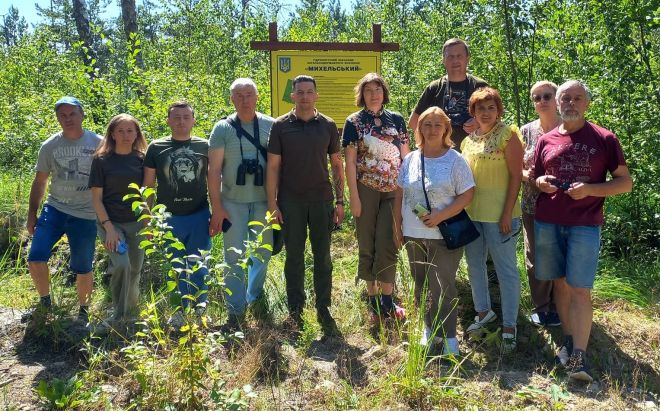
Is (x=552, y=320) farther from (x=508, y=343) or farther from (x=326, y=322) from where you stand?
(x=326, y=322)

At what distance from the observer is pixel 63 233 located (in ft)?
15.6

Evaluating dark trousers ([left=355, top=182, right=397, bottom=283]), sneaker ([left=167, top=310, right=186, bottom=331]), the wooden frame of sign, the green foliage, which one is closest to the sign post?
the wooden frame of sign

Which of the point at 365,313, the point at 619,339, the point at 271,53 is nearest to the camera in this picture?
the point at 619,339

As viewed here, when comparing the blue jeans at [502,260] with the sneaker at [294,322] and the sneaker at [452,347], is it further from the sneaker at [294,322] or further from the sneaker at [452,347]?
the sneaker at [294,322]

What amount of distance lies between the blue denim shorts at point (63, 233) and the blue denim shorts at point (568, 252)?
3.66 m

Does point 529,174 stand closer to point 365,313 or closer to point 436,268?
point 436,268

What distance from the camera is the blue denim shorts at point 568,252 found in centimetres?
382

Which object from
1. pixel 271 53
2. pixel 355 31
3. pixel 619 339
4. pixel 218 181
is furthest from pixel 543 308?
pixel 355 31

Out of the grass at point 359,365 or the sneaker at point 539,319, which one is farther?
the sneaker at point 539,319

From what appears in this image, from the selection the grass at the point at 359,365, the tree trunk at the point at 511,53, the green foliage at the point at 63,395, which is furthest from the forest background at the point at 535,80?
the green foliage at the point at 63,395

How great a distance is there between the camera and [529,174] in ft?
14.0

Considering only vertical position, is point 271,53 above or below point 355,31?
below

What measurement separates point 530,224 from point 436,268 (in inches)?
44.3

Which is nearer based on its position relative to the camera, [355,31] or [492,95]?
[492,95]
